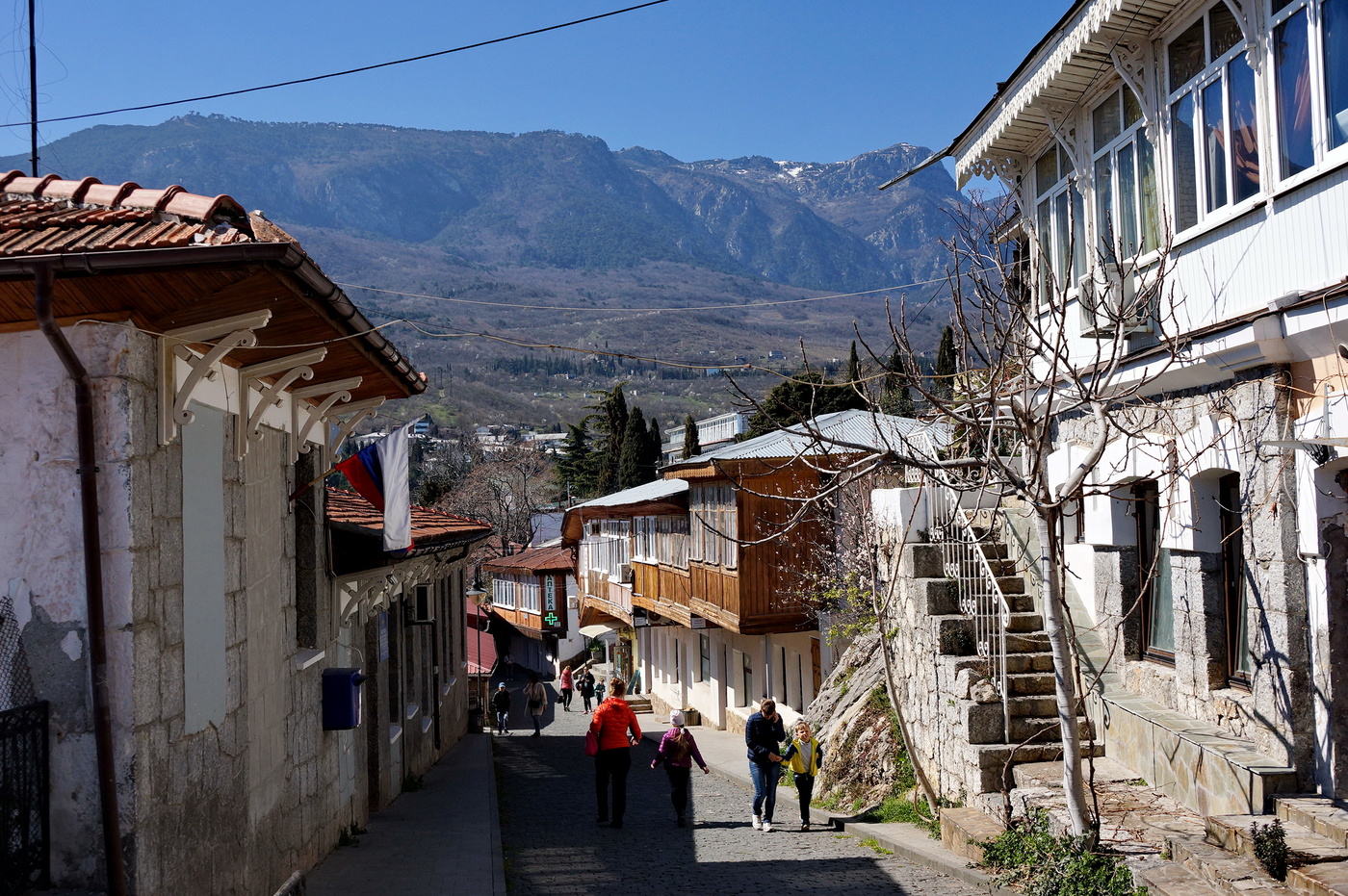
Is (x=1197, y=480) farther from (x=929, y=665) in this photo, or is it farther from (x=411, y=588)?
(x=411, y=588)

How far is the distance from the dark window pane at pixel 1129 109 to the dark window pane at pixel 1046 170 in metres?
1.75

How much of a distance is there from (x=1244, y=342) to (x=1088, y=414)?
3.60 meters

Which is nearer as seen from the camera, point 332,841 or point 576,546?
point 332,841

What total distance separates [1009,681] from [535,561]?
1619 inches

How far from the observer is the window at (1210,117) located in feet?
25.1

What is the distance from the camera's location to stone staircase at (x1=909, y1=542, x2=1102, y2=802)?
10.1 meters

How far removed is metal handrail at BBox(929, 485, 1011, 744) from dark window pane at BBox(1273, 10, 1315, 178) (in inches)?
151

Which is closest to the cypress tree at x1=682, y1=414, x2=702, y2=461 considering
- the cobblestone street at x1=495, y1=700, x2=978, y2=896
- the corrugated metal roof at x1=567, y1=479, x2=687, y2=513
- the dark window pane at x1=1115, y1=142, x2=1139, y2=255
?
the corrugated metal roof at x1=567, y1=479, x2=687, y2=513

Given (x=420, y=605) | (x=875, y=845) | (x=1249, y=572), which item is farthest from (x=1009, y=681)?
(x=420, y=605)

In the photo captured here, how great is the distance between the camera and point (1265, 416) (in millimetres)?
7168

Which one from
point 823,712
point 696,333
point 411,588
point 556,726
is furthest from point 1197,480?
point 696,333

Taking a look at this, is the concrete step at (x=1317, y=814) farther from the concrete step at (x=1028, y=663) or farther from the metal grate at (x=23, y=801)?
the metal grate at (x=23, y=801)

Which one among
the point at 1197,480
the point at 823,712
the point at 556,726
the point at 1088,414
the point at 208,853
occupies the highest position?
the point at 1088,414

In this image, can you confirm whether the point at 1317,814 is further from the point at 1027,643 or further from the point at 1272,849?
the point at 1027,643
